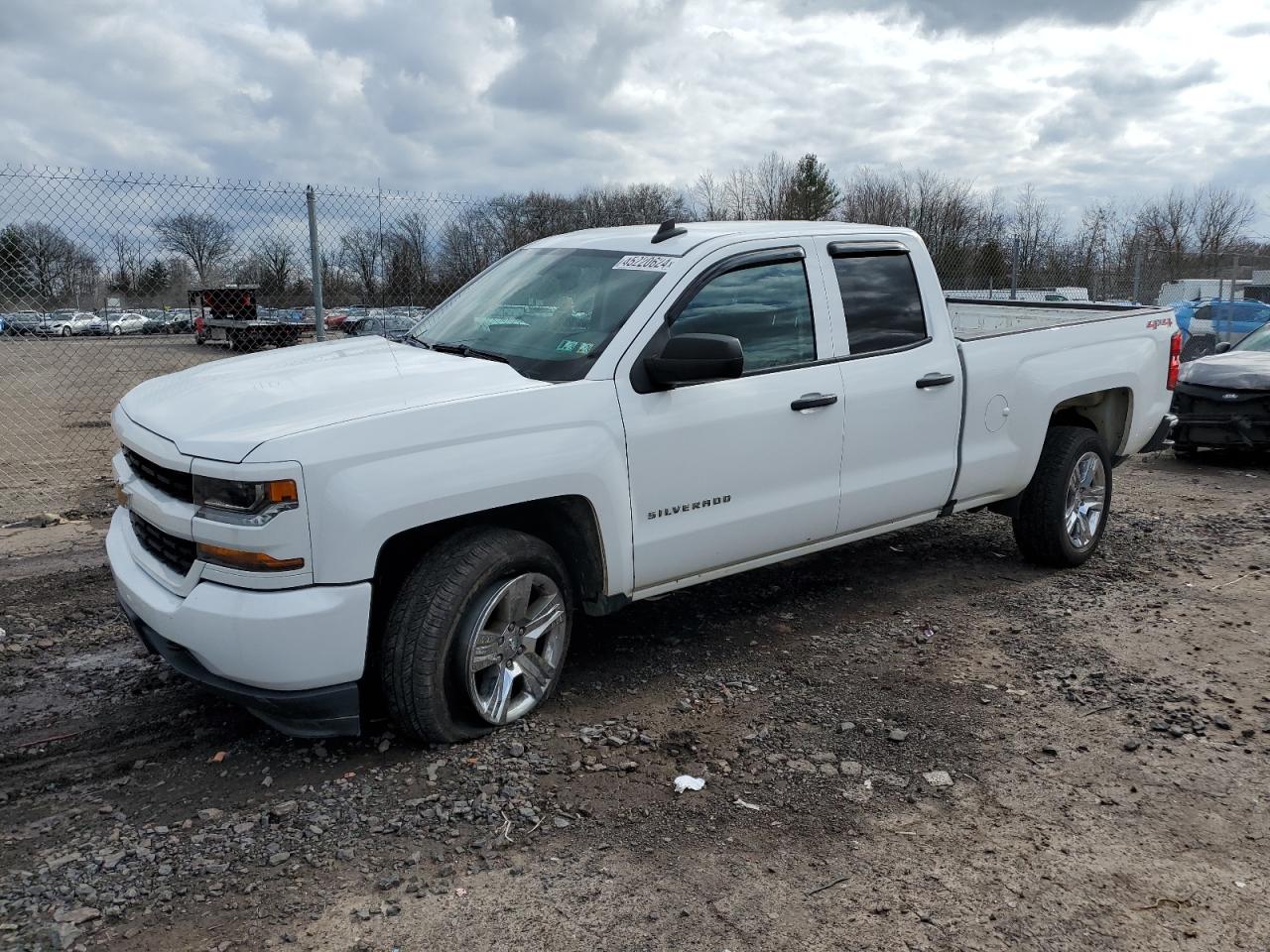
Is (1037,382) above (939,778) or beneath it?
above

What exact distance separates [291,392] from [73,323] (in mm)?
6238

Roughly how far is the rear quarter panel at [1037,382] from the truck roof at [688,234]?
0.86m

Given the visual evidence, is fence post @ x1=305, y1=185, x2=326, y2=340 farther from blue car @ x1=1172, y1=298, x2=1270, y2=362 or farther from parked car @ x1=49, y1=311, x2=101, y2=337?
blue car @ x1=1172, y1=298, x2=1270, y2=362

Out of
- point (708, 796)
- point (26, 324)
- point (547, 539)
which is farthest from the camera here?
point (26, 324)

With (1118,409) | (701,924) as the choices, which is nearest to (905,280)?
(1118,409)

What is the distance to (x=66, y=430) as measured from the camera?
472 inches

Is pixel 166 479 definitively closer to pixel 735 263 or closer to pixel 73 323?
pixel 735 263

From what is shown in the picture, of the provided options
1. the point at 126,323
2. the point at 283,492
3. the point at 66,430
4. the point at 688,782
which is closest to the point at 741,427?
the point at 688,782

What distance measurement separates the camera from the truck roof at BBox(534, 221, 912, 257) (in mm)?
4516

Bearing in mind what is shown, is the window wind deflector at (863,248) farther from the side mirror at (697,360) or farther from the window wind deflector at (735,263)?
the side mirror at (697,360)

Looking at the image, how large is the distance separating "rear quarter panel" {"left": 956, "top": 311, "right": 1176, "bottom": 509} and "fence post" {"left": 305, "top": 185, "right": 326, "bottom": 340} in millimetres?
4781

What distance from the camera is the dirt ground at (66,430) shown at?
25.5 ft

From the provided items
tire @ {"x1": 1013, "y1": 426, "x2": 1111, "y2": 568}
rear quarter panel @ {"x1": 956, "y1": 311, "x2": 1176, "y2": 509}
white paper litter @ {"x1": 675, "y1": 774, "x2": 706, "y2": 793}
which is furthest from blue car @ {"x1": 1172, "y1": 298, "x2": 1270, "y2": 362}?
white paper litter @ {"x1": 675, "y1": 774, "x2": 706, "y2": 793}

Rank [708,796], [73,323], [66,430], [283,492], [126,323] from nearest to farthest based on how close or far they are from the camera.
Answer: [283,492] < [708,796] < [73,323] < [126,323] < [66,430]
